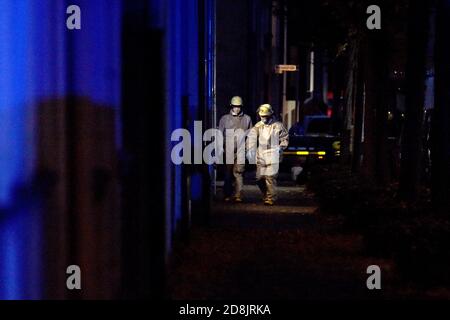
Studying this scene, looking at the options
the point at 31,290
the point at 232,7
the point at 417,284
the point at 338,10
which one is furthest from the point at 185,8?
the point at 232,7

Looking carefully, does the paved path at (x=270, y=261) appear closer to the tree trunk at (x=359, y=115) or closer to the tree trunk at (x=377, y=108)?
the tree trunk at (x=377, y=108)

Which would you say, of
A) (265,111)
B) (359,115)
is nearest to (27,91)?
(265,111)

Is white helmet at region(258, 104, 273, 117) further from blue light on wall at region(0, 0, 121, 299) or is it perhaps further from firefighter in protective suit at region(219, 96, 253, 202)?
blue light on wall at region(0, 0, 121, 299)

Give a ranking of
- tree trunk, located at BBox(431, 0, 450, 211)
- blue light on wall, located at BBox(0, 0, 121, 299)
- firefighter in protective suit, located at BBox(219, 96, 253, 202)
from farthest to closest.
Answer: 1. firefighter in protective suit, located at BBox(219, 96, 253, 202)
2. tree trunk, located at BBox(431, 0, 450, 211)
3. blue light on wall, located at BBox(0, 0, 121, 299)

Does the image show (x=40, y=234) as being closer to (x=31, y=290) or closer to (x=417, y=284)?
(x=31, y=290)

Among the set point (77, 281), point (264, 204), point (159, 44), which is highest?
point (159, 44)

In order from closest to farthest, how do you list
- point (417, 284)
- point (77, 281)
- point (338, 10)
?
point (77, 281), point (417, 284), point (338, 10)

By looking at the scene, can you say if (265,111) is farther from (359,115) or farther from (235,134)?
(359,115)

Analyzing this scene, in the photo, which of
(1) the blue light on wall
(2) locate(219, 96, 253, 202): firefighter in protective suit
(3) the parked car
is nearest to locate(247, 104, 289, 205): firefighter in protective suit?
(2) locate(219, 96, 253, 202): firefighter in protective suit

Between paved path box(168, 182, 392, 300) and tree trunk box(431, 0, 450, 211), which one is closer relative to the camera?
paved path box(168, 182, 392, 300)

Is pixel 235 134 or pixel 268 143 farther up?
pixel 235 134

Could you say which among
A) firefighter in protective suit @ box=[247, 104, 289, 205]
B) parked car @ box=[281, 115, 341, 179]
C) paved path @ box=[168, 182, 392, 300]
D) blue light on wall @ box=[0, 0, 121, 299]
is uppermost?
blue light on wall @ box=[0, 0, 121, 299]
